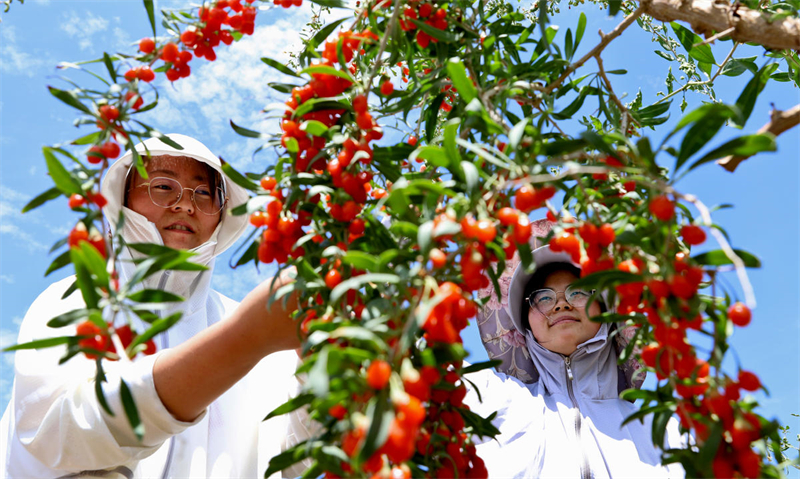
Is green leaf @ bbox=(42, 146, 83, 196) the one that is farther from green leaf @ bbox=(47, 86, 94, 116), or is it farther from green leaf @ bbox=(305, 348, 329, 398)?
green leaf @ bbox=(305, 348, 329, 398)

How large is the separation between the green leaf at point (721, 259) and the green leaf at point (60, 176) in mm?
980

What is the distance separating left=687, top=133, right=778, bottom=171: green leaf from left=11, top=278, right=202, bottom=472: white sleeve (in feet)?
4.29

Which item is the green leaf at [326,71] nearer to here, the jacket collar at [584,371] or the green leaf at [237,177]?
the green leaf at [237,177]

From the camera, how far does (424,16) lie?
1.34 m

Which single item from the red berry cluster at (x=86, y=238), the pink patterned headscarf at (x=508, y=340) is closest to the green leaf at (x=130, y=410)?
the red berry cluster at (x=86, y=238)

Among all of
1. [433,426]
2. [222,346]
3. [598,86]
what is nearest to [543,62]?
[598,86]

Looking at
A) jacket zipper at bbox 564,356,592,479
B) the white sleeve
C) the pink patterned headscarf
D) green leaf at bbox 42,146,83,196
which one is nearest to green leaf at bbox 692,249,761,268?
green leaf at bbox 42,146,83,196

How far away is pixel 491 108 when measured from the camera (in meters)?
1.12

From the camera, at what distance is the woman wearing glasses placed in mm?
2672

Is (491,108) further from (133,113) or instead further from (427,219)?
(133,113)

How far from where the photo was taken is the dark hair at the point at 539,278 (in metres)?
3.22

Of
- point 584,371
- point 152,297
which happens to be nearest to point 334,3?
point 152,297

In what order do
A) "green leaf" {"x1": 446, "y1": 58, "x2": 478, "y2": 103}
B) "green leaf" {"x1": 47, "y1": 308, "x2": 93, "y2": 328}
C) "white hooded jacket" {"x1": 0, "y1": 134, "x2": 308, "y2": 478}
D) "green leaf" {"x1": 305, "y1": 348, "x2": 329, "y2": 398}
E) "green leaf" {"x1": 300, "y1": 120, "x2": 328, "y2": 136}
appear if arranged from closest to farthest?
1. "green leaf" {"x1": 305, "y1": 348, "x2": 329, "y2": 398}
2. "green leaf" {"x1": 47, "y1": 308, "x2": 93, "y2": 328}
3. "green leaf" {"x1": 446, "y1": 58, "x2": 478, "y2": 103}
4. "green leaf" {"x1": 300, "y1": 120, "x2": 328, "y2": 136}
5. "white hooded jacket" {"x1": 0, "y1": 134, "x2": 308, "y2": 478}

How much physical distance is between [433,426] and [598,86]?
933 millimetres
